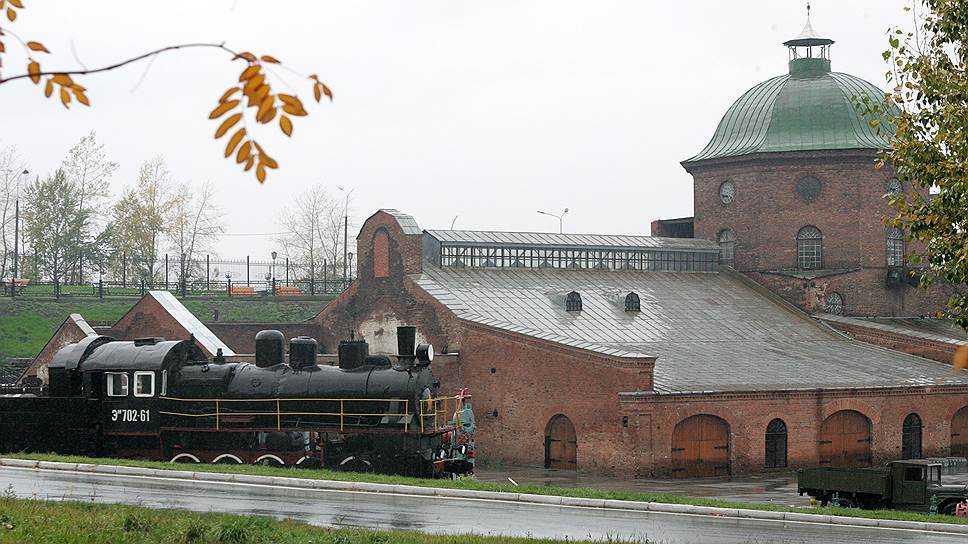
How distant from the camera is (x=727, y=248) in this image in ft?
183

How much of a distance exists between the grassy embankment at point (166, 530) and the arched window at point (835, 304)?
35142 mm

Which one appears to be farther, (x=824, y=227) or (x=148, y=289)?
(x=148, y=289)

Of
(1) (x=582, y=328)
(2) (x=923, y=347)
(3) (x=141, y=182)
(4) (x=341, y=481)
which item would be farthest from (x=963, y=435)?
(3) (x=141, y=182)

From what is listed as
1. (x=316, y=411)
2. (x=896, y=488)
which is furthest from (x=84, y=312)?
(x=896, y=488)

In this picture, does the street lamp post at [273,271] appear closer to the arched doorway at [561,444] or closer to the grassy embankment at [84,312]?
the grassy embankment at [84,312]

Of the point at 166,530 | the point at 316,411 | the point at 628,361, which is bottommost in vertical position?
the point at 166,530

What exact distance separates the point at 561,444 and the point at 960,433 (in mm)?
14829

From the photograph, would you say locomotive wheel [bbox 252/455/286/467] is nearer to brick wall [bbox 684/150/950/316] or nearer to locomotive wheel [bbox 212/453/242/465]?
locomotive wheel [bbox 212/453/242/465]

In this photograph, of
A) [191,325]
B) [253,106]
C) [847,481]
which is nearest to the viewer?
[253,106]

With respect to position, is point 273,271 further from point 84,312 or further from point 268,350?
point 268,350

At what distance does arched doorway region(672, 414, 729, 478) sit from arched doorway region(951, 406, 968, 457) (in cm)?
1012

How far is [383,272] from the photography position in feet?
151

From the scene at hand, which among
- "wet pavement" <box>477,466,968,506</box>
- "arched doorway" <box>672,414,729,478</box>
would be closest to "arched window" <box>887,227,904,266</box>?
"wet pavement" <box>477,466,968,506</box>

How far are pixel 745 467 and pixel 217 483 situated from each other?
17226 millimetres
